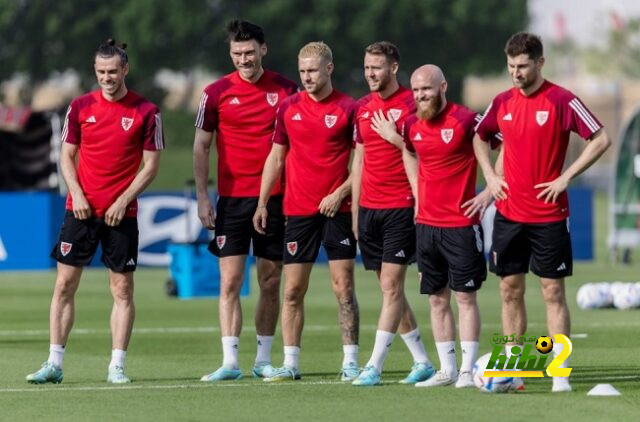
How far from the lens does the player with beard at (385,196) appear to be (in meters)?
12.4

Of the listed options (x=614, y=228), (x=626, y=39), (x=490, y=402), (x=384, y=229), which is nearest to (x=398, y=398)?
(x=490, y=402)

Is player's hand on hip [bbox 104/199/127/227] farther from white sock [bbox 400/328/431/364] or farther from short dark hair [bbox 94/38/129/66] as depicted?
white sock [bbox 400/328/431/364]

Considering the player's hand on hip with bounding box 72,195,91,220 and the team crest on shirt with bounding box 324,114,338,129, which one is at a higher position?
the team crest on shirt with bounding box 324,114,338,129

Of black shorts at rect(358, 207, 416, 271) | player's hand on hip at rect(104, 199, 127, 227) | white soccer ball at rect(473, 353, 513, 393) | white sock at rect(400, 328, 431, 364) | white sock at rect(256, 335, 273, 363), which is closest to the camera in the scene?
white soccer ball at rect(473, 353, 513, 393)

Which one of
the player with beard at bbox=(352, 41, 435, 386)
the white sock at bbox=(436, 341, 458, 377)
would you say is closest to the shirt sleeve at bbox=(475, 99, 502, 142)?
the player with beard at bbox=(352, 41, 435, 386)

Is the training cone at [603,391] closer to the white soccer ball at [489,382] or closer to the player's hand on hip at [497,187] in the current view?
the white soccer ball at [489,382]

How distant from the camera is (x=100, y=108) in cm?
1277

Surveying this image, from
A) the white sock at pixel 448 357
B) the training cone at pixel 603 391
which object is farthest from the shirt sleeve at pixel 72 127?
the training cone at pixel 603 391

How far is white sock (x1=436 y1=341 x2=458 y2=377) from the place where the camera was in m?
12.2

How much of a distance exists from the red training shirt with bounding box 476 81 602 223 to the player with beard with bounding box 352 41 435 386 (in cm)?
86

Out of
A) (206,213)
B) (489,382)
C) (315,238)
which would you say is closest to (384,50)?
(315,238)

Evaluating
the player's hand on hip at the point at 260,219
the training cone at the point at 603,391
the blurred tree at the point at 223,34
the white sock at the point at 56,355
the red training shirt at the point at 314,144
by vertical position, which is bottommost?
the training cone at the point at 603,391

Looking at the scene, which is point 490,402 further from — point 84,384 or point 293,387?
point 84,384

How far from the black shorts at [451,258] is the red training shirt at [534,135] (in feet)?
1.07
